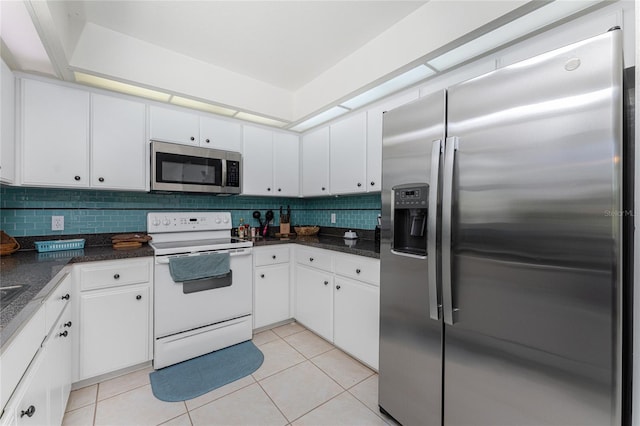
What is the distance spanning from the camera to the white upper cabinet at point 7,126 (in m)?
1.64

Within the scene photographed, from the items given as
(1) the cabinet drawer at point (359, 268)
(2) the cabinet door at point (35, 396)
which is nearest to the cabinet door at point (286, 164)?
(1) the cabinet drawer at point (359, 268)

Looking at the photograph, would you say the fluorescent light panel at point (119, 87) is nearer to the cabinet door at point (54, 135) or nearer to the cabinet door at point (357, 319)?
the cabinet door at point (54, 135)

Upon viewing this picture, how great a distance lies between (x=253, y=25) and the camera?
6.45 feet

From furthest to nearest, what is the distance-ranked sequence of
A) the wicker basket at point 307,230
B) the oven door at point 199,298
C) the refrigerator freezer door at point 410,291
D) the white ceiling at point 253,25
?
the wicker basket at point 307,230 → the oven door at point 199,298 → the white ceiling at point 253,25 → the refrigerator freezer door at point 410,291

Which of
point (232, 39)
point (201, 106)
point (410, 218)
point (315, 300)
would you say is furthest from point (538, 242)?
point (201, 106)

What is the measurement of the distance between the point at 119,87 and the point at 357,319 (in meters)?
2.74

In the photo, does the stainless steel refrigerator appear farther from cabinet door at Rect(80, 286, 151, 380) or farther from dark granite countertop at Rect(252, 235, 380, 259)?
cabinet door at Rect(80, 286, 151, 380)

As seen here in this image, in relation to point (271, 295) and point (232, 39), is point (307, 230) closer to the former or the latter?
point (271, 295)

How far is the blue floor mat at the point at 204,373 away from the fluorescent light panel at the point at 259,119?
2291 millimetres

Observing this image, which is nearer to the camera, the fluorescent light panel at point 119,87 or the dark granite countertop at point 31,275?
the dark granite countertop at point 31,275

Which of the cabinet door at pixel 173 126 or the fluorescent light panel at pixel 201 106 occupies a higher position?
the fluorescent light panel at pixel 201 106

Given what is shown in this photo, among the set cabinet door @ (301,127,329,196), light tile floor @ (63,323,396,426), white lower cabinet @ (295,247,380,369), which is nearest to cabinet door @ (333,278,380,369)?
white lower cabinet @ (295,247,380,369)

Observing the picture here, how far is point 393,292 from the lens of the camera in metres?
1.53

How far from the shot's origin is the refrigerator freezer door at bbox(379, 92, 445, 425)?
1.33m
